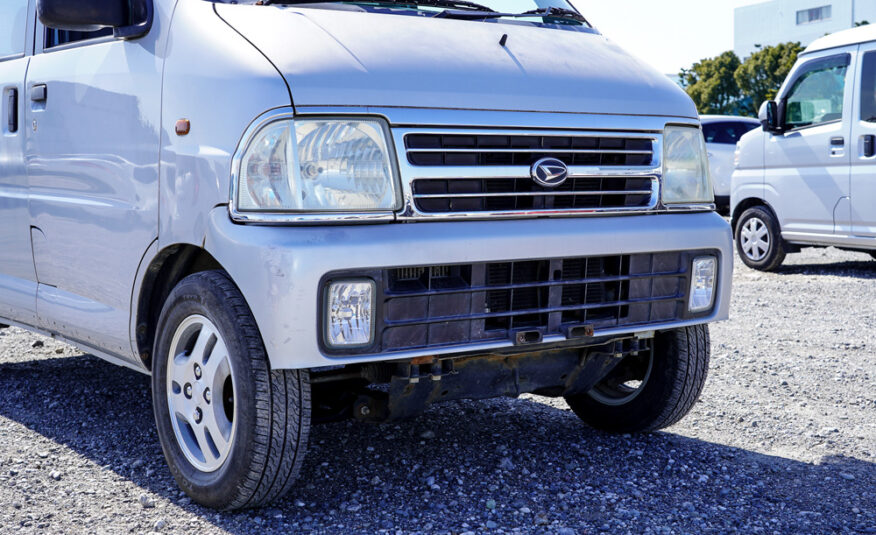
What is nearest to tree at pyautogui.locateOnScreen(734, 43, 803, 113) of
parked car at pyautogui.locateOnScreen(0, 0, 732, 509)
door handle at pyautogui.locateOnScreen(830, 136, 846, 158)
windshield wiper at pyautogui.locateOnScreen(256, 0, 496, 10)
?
door handle at pyautogui.locateOnScreen(830, 136, 846, 158)

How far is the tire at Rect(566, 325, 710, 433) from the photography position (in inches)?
157

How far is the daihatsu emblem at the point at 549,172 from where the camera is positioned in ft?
10.6

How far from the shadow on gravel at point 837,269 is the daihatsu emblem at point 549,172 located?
23.3 ft

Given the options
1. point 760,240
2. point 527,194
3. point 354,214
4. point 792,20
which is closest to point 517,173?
point 527,194

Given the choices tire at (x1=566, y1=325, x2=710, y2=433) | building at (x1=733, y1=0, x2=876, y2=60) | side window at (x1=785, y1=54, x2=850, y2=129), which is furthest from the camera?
building at (x1=733, y1=0, x2=876, y2=60)

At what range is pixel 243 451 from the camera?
311 cm

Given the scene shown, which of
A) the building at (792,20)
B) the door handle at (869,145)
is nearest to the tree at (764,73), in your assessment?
the building at (792,20)

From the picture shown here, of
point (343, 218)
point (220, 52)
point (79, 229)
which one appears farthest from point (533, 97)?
point (79, 229)

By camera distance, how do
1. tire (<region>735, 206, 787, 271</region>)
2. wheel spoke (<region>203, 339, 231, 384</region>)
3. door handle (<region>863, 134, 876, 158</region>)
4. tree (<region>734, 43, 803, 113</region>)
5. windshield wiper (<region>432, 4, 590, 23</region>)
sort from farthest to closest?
tree (<region>734, 43, 803, 113</region>) → tire (<region>735, 206, 787, 271</region>) → door handle (<region>863, 134, 876, 158</region>) → windshield wiper (<region>432, 4, 590, 23</region>) → wheel spoke (<region>203, 339, 231, 384</region>)

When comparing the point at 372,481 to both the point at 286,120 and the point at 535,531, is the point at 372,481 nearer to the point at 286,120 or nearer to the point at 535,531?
the point at 535,531

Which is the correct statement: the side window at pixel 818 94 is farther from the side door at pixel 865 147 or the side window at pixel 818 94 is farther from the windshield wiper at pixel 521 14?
the windshield wiper at pixel 521 14

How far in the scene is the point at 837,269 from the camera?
33.4 ft

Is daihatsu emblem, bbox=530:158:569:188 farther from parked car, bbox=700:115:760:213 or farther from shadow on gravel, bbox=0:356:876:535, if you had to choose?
parked car, bbox=700:115:760:213

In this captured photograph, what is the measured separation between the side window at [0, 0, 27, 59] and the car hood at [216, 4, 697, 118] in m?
1.62
